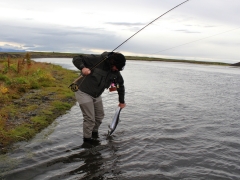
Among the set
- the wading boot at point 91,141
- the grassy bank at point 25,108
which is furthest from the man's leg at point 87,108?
the grassy bank at point 25,108

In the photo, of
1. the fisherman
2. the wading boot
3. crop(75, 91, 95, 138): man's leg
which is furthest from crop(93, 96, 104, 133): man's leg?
the wading boot

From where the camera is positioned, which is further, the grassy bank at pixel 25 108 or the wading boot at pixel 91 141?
the grassy bank at pixel 25 108

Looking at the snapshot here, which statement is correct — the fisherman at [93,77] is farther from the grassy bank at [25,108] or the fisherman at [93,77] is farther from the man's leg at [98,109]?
the grassy bank at [25,108]

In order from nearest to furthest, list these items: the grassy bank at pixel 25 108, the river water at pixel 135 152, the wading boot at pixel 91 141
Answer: the river water at pixel 135 152 → the wading boot at pixel 91 141 → the grassy bank at pixel 25 108

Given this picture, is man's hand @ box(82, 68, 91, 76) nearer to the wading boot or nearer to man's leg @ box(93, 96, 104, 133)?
man's leg @ box(93, 96, 104, 133)

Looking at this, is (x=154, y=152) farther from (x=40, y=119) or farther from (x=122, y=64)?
(x=40, y=119)

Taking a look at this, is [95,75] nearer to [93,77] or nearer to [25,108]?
[93,77]

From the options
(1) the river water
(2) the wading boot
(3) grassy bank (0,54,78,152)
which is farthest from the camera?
(3) grassy bank (0,54,78,152)

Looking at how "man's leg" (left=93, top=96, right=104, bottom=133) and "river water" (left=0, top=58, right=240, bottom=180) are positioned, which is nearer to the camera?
"river water" (left=0, top=58, right=240, bottom=180)

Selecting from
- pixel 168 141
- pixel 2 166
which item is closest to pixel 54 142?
pixel 2 166

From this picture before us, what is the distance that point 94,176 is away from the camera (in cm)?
536

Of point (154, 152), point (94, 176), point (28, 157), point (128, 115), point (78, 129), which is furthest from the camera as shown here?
point (128, 115)

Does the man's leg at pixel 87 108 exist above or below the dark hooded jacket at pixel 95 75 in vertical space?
below

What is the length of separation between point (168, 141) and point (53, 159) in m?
3.49
